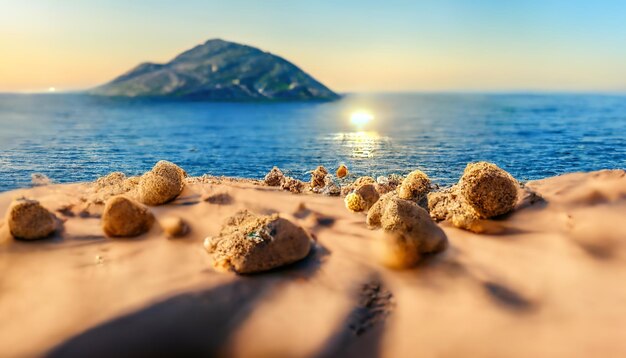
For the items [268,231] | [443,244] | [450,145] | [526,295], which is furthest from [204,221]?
[450,145]

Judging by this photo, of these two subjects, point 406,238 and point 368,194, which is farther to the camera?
point 368,194

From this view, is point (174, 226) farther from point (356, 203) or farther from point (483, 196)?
point (483, 196)

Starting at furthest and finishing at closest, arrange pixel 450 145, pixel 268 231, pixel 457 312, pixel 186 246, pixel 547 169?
1. pixel 450 145
2. pixel 547 169
3. pixel 186 246
4. pixel 268 231
5. pixel 457 312

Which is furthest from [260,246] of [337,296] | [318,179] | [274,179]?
[274,179]

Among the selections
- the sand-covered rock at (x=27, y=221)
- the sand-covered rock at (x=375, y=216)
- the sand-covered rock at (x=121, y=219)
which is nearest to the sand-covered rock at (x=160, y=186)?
the sand-covered rock at (x=121, y=219)

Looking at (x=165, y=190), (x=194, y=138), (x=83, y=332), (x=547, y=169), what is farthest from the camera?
(x=194, y=138)

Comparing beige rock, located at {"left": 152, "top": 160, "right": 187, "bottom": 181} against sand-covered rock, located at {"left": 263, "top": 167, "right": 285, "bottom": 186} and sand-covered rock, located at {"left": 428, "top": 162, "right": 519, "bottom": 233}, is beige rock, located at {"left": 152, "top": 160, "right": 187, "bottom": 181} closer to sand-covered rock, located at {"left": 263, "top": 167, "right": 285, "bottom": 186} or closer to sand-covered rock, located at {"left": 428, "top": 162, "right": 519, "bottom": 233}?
sand-covered rock, located at {"left": 263, "top": 167, "right": 285, "bottom": 186}

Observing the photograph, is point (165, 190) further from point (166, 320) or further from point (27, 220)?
point (166, 320)

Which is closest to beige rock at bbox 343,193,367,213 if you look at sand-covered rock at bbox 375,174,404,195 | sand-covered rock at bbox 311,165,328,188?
sand-covered rock at bbox 375,174,404,195
